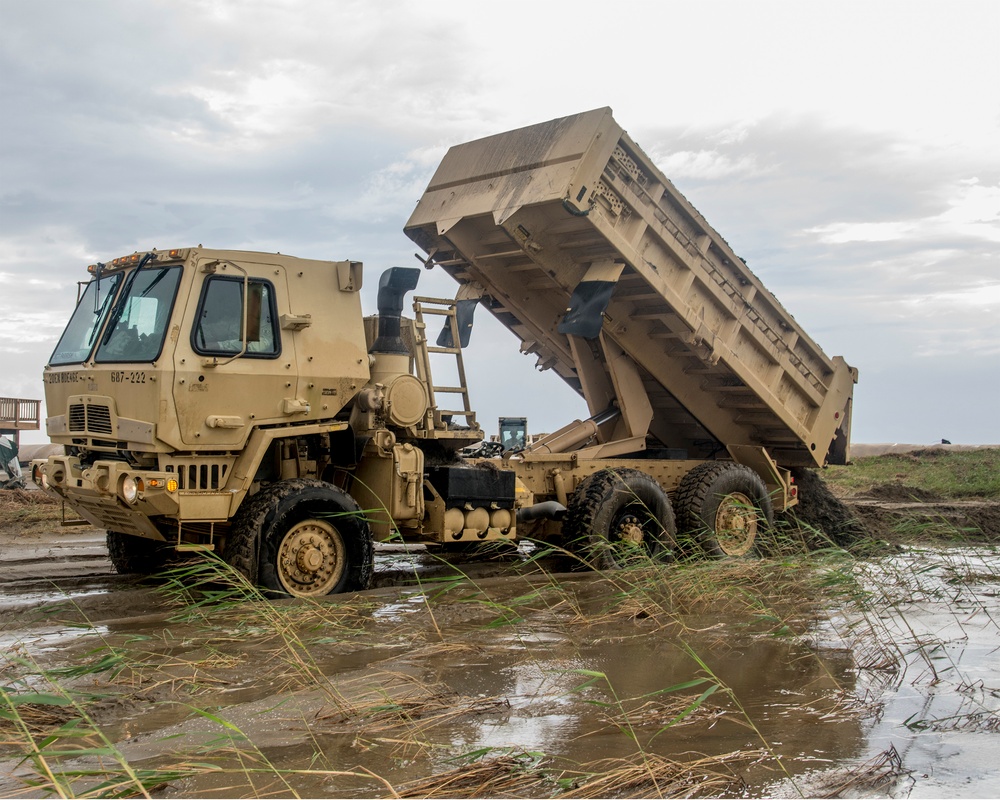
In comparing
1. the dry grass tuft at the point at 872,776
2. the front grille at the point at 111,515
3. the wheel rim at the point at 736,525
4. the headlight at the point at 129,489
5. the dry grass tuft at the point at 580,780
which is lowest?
the dry grass tuft at the point at 872,776

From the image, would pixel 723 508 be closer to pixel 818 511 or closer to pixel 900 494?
pixel 818 511

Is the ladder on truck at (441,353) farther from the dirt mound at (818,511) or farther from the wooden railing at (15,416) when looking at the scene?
the wooden railing at (15,416)

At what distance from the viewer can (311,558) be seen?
7250 millimetres

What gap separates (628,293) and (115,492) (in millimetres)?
4560

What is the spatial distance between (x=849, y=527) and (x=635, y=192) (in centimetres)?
476

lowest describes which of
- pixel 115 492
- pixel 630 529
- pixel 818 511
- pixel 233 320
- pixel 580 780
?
pixel 580 780

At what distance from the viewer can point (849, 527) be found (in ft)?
35.5

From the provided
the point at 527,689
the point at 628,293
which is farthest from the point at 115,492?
the point at 628,293

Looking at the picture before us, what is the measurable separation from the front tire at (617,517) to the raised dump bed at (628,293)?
89 cm

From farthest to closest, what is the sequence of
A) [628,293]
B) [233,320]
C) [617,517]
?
[617,517] → [628,293] → [233,320]

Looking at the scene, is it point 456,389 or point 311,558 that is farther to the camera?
point 456,389

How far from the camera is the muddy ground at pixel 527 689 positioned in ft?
11.4

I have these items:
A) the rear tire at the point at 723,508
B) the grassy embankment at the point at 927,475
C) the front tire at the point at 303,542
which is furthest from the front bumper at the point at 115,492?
the grassy embankment at the point at 927,475

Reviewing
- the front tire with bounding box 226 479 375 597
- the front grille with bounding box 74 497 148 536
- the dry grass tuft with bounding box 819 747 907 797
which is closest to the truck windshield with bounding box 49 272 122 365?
the front grille with bounding box 74 497 148 536
